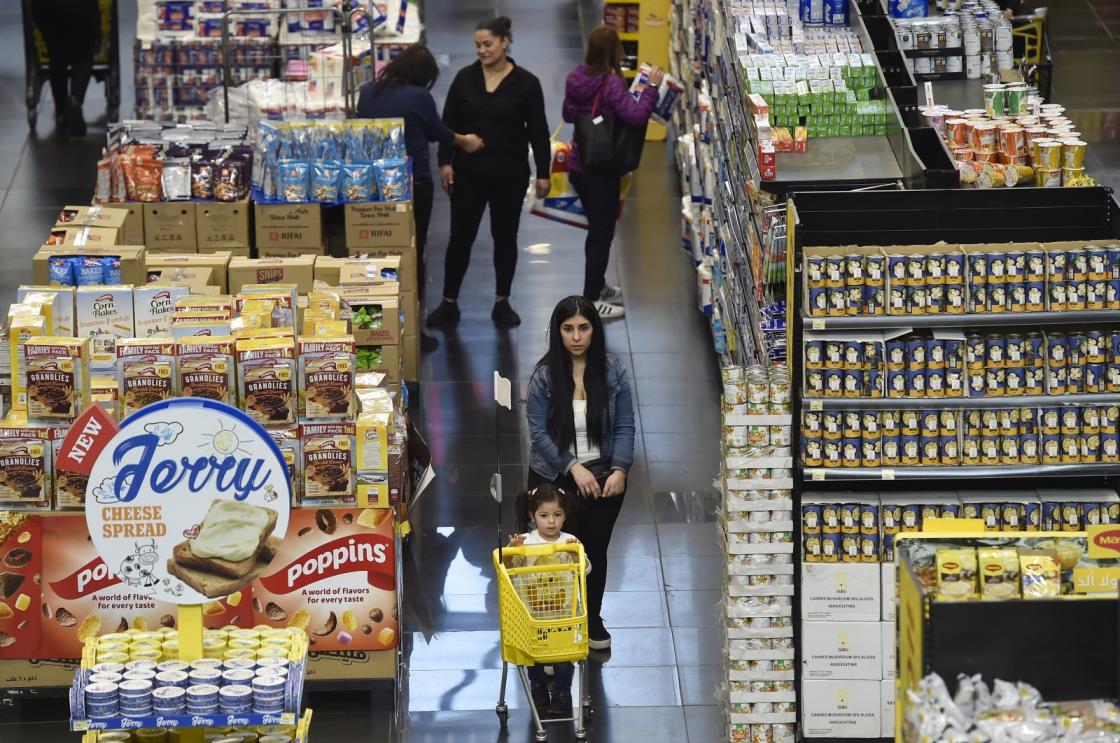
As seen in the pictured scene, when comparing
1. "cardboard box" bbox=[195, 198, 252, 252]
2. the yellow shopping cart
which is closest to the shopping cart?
"cardboard box" bbox=[195, 198, 252, 252]

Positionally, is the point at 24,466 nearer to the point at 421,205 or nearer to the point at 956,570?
the point at 956,570

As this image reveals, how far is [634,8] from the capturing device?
54.9 ft

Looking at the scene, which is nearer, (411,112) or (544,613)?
(544,613)

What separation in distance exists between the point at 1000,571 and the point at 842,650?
210 cm

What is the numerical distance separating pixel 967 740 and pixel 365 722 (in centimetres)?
371

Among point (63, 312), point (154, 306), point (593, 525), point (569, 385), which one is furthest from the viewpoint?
point (154, 306)

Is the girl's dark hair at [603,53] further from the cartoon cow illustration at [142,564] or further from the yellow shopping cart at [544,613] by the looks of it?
the cartoon cow illustration at [142,564]

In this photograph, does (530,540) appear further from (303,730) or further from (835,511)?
(303,730)

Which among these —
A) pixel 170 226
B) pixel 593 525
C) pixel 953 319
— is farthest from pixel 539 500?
pixel 170 226

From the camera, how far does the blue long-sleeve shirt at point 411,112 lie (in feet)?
38.0

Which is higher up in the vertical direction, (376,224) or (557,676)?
(376,224)

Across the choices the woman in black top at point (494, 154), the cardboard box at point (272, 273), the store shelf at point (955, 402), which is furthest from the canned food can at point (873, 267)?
the woman in black top at point (494, 154)

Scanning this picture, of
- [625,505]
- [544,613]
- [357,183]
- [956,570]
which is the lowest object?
[625,505]

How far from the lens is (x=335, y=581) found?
7.75 meters
